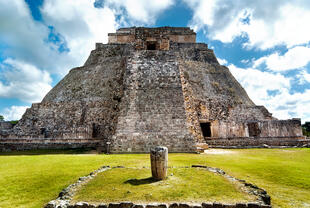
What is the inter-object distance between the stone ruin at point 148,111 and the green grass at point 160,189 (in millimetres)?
4604

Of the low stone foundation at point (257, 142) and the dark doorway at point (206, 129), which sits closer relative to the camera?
the low stone foundation at point (257, 142)

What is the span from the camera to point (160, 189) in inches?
140

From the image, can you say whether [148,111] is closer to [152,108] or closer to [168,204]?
[152,108]

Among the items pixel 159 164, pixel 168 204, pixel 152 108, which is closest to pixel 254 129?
pixel 152 108

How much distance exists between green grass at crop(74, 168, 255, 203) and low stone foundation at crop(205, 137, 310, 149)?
8.17 m

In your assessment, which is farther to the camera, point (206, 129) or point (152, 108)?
point (206, 129)

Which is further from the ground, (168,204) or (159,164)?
(159,164)

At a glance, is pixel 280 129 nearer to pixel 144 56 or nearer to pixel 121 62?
pixel 144 56

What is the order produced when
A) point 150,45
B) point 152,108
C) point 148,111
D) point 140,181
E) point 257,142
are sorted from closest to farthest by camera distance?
point 140,181
point 148,111
point 152,108
point 257,142
point 150,45

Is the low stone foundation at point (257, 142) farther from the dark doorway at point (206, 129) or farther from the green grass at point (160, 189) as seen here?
the green grass at point (160, 189)

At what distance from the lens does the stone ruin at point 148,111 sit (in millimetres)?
10031

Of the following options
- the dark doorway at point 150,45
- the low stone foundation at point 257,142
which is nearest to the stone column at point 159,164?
the low stone foundation at point 257,142

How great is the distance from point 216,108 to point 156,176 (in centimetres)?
1249

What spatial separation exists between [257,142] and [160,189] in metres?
10.7
